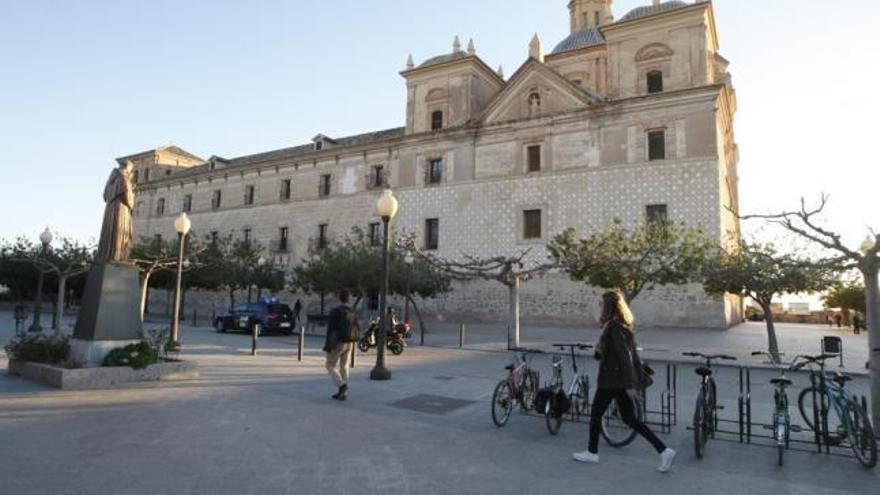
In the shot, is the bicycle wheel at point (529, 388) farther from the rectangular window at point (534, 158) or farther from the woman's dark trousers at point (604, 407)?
the rectangular window at point (534, 158)

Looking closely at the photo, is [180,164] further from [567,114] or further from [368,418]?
[368,418]

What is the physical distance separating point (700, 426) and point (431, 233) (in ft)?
98.3

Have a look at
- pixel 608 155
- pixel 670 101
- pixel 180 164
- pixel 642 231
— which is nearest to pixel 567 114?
pixel 608 155

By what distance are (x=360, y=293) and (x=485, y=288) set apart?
1126cm

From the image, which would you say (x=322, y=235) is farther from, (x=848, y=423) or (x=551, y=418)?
(x=848, y=423)

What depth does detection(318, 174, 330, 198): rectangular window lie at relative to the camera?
40.1m

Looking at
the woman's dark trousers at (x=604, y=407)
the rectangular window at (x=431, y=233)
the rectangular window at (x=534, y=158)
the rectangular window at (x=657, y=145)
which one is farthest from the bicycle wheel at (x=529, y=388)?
the rectangular window at (x=431, y=233)

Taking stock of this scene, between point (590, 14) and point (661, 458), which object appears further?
point (590, 14)

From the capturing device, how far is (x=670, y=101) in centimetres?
2761

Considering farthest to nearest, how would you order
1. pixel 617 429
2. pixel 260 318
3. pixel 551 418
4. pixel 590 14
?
pixel 590 14 < pixel 260 318 < pixel 617 429 < pixel 551 418

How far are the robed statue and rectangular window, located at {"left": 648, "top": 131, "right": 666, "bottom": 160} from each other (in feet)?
82.2

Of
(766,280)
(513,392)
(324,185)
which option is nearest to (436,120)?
(324,185)

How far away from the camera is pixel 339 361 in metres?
8.36

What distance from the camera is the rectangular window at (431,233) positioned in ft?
114
